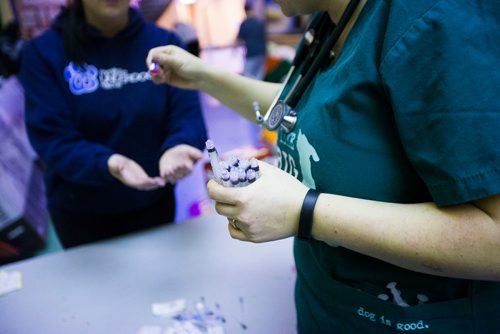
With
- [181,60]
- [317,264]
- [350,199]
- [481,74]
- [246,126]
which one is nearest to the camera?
[481,74]

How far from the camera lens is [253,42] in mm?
4551

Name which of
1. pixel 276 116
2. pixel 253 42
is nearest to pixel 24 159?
pixel 276 116

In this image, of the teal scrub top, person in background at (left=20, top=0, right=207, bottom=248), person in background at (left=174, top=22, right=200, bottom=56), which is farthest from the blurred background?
the teal scrub top

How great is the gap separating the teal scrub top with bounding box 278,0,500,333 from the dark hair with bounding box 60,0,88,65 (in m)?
0.75

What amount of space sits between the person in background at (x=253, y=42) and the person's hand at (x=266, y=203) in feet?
13.5

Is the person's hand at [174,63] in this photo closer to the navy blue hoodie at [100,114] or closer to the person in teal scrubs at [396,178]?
the navy blue hoodie at [100,114]

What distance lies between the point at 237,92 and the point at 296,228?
51 centimetres

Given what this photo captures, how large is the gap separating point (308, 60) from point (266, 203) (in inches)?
13.8

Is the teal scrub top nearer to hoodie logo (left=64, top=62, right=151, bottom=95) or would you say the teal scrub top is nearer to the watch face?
the watch face

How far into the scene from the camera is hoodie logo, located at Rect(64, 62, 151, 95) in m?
1.08

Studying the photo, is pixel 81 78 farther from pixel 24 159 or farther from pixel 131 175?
pixel 24 159

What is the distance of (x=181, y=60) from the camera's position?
0.93 meters

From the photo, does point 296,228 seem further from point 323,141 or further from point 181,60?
point 181,60

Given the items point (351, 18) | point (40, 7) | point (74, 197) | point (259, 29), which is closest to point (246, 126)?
point (259, 29)
